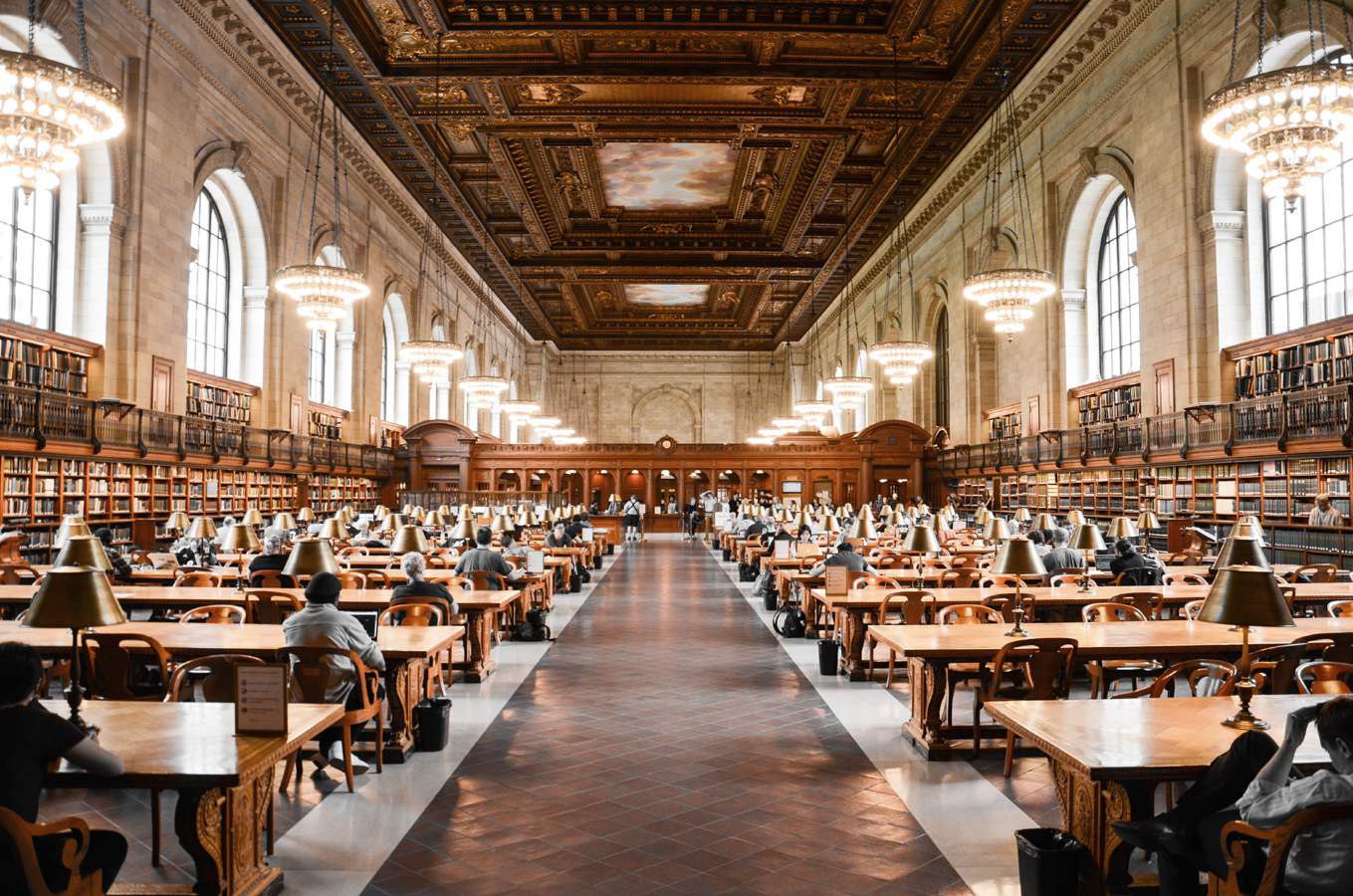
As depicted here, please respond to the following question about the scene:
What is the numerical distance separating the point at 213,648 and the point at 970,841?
3859 mm

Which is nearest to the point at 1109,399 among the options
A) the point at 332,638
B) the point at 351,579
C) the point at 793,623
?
the point at 793,623

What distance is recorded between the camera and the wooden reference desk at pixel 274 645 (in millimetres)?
4938

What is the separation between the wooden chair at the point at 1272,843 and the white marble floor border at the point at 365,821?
9.54 feet

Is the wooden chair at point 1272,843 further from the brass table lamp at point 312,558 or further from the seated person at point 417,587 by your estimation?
the seated person at point 417,587

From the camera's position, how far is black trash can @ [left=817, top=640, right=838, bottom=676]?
25.0 feet

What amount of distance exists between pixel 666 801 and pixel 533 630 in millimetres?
5118

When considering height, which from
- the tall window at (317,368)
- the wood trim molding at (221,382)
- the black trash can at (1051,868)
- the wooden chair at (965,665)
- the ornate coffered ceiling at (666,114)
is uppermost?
the ornate coffered ceiling at (666,114)

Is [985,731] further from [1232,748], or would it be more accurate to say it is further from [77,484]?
[77,484]

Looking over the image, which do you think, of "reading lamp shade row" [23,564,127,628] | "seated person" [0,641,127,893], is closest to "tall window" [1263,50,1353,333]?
"reading lamp shade row" [23,564,127,628]

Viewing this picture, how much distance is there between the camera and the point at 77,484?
40.6 ft

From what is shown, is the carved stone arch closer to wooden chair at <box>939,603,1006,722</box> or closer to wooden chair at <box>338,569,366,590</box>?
wooden chair at <box>338,569,366,590</box>

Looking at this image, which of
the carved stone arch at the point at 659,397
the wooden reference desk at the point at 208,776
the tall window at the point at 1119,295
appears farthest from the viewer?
the carved stone arch at the point at 659,397

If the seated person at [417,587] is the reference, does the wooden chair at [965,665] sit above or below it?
below

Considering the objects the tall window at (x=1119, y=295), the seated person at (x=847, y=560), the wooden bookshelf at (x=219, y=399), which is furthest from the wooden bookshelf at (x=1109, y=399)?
the wooden bookshelf at (x=219, y=399)
